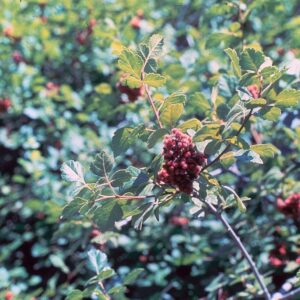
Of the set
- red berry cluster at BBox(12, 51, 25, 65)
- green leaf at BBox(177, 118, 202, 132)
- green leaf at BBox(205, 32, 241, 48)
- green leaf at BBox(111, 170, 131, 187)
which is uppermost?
red berry cluster at BBox(12, 51, 25, 65)

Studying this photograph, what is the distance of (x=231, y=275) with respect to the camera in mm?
2146

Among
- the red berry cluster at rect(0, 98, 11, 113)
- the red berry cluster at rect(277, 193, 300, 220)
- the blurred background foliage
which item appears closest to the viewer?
the red berry cluster at rect(277, 193, 300, 220)

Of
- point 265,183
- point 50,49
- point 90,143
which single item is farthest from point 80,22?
point 265,183

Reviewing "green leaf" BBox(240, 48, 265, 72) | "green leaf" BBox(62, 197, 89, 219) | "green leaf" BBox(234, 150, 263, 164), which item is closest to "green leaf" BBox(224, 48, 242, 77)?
"green leaf" BBox(240, 48, 265, 72)

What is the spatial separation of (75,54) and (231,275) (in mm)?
2201

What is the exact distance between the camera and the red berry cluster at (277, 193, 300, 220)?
2.16 m

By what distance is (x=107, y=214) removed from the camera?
1.43 m

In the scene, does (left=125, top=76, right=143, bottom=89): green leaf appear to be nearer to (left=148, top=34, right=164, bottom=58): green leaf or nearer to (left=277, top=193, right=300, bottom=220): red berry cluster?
(left=148, top=34, right=164, bottom=58): green leaf

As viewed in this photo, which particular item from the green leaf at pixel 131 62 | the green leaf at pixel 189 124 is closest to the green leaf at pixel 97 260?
the green leaf at pixel 189 124

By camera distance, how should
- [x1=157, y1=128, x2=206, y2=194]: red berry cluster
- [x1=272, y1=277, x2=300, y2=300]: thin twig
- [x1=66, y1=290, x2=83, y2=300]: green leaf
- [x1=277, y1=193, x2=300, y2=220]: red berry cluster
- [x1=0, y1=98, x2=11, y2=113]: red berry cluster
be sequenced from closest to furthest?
[x1=157, y1=128, x2=206, y2=194]: red berry cluster < [x1=66, y1=290, x2=83, y2=300]: green leaf < [x1=272, y1=277, x2=300, y2=300]: thin twig < [x1=277, y1=193, x2=300, y2=220]: red berry cluster < [x1=0, y1=98, x2=11, y2=113]: red berry cluster

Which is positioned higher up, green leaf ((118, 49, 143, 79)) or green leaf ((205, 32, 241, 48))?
green leaf ((118, 49, 143, 79))

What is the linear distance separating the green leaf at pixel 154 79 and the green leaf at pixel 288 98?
0.33 metres

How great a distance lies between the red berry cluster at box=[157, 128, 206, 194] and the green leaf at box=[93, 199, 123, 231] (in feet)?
0.53

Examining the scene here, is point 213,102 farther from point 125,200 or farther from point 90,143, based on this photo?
point 90,143
